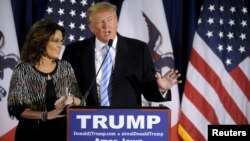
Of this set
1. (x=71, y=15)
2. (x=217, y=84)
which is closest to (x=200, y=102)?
(x=217, y=84)

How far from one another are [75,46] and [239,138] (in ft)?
3.73

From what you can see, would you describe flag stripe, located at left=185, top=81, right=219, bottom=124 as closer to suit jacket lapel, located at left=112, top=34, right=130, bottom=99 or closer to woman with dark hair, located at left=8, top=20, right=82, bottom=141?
suit jacket lapel, located at left=112, top=34, right=130, bottom=99

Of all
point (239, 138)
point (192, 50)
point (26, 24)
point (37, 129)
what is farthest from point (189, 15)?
point (37, 129)

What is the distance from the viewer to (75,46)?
2.60 m

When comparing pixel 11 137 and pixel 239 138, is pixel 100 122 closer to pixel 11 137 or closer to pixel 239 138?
pixel 239 138

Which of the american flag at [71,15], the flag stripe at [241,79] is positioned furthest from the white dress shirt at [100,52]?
the flag stripe at [241,79]

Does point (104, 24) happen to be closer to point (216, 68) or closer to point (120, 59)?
point (120, 59)

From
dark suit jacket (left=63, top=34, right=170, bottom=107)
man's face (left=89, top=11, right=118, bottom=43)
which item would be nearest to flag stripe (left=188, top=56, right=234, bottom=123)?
dark suit jacket (left=63, top=34, right=170, bottom=107)

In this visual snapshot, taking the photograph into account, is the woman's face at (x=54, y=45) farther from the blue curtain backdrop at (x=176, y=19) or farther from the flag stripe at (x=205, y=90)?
the flag stripe at (x=205, y=90)

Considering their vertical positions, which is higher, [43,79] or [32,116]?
[43,79]

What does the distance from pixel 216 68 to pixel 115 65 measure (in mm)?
1572

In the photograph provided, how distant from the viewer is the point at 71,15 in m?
3.60

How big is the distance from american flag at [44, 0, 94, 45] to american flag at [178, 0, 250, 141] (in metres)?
1.02

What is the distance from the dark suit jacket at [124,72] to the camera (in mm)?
2465
